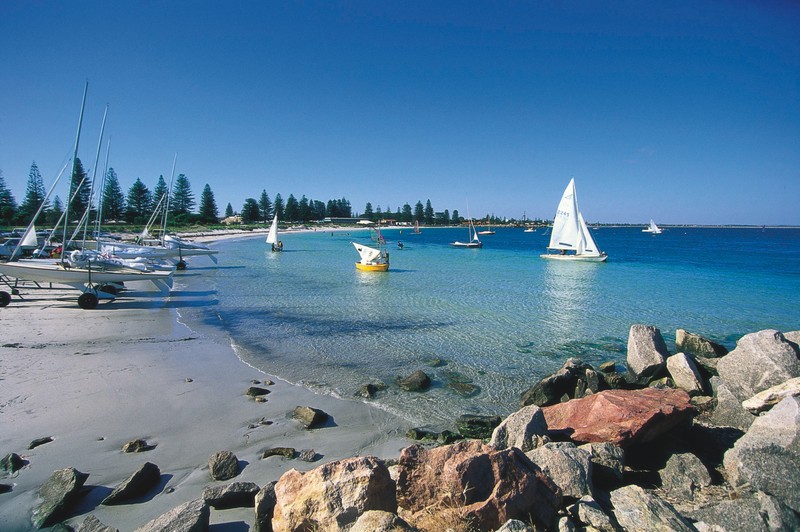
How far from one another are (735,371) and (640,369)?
2.02 metres

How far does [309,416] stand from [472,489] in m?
4.22

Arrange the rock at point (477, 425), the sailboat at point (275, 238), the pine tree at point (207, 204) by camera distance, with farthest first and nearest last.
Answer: the pine tree at point (207, 204) < the sailboat at point (275, 238) < the rock at point (477, 425)

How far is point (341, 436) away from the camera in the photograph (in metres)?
6.96

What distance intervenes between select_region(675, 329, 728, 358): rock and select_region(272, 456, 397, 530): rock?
11.7 meters

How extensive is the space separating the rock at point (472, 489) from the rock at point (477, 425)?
2967 mm

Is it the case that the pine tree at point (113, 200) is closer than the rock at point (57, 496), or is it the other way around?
the rock at point (57, 496)

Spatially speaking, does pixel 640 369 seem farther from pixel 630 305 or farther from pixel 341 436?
pixel 630 305

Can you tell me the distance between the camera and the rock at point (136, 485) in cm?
493

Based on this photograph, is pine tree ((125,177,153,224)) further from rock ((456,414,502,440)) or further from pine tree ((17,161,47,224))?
rock ((456,414,502,440))

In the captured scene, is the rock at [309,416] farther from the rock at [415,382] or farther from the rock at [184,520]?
the rock at [184,520]

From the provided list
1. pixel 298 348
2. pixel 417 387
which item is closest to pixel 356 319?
pixel 298 348

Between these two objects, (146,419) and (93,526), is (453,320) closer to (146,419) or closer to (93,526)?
(146,419)

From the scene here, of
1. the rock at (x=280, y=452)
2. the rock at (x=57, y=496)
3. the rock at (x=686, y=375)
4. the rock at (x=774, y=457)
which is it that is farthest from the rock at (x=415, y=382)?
the rock at (x=57, y=496)

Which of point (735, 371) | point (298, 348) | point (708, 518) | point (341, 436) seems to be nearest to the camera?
point (708, 518)
